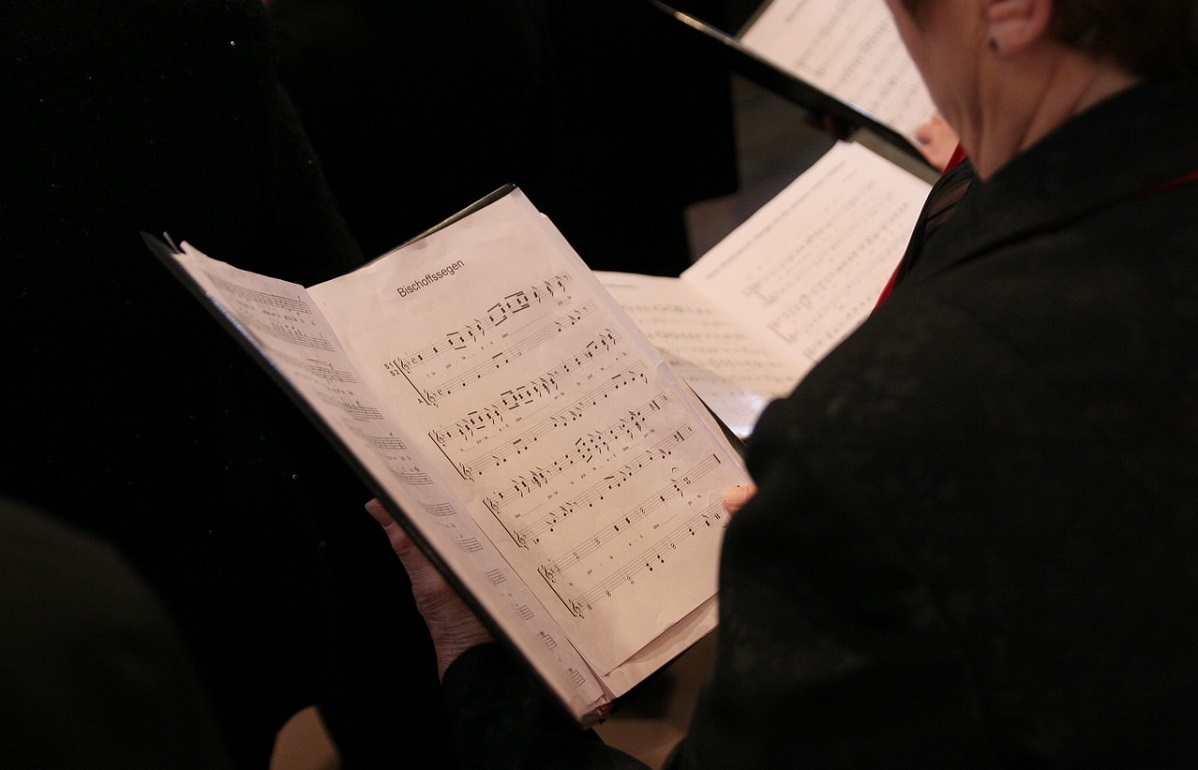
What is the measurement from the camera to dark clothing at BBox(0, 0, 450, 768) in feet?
2.35

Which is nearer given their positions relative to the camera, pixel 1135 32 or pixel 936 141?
pixel 1135 32

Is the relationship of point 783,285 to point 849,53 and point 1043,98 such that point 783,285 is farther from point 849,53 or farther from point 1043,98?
point 1043,98

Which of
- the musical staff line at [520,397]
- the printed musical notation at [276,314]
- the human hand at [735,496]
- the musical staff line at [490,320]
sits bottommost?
the human hand at [735,496]

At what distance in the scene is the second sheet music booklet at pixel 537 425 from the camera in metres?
0.71

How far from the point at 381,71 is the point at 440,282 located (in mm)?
528

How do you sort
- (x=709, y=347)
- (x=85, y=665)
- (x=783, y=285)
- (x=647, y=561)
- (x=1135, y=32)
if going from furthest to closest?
(x=783, y=285), (x=709, y=347), (x=647, y=561), (x=1135, y=32), (x=85, y=665)

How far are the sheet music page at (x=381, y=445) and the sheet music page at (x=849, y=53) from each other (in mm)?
928

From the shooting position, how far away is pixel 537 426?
810 millimetres

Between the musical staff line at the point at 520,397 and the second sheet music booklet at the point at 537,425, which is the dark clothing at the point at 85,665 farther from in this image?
the musical staff line at the point at 520,397

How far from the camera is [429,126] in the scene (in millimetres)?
1323

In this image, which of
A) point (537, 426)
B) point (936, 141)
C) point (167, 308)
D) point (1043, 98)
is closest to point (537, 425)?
point (537, 426)

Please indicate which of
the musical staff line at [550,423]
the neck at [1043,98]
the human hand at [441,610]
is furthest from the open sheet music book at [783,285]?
the neck at [1043,98]

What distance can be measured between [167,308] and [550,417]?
358mm

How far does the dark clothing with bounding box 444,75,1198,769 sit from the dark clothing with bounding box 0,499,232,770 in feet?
0.94
